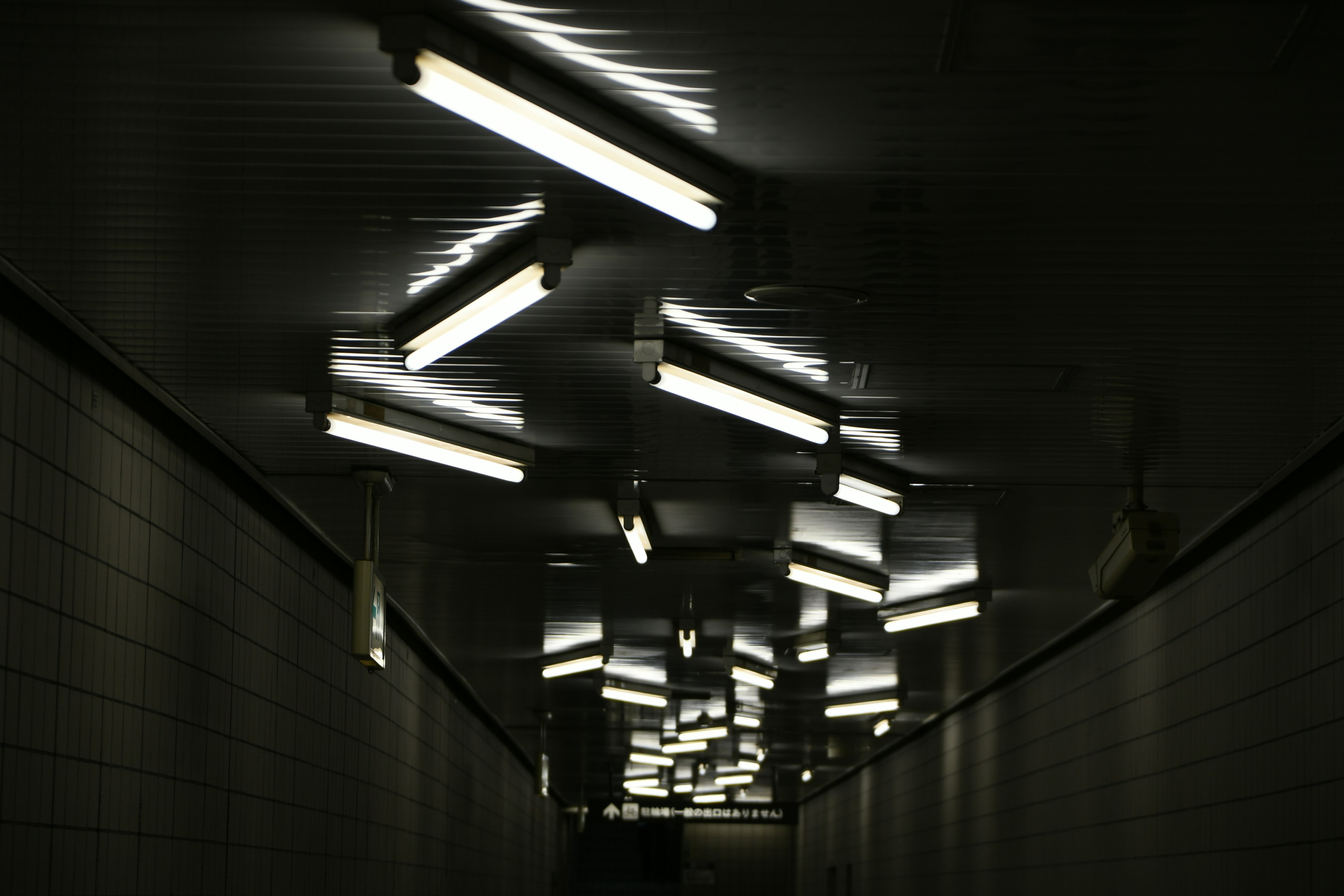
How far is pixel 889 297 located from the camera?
5633 millimetres

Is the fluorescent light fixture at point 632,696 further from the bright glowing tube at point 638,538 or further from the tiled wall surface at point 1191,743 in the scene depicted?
the bright glowing tube at point 638,538

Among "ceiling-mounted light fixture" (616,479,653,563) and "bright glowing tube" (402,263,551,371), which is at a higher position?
"bright glowing tube" (402,263,551,371)

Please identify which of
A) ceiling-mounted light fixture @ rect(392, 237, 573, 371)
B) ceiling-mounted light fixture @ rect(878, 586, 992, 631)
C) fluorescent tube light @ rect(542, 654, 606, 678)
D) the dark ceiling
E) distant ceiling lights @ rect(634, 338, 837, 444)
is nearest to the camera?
the dark ceiling

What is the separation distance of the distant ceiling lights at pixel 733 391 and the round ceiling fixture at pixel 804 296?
57cm

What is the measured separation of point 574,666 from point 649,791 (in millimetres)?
20006

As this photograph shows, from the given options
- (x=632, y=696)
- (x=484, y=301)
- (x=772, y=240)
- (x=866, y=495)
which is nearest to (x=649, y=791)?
(x=632, y=696)

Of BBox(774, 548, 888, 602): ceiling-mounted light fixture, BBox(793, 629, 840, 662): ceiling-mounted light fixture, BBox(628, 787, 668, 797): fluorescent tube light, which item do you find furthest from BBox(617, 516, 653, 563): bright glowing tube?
BBox(628, 787, 668, 797): fluorescent tube light

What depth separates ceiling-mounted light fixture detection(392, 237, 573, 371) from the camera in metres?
5.02

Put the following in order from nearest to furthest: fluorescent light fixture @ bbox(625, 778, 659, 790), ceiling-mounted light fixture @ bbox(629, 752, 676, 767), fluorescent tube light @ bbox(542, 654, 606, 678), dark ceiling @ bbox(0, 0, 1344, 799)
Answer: dark ceiling @ bbox(0, 0, 1344, 799)
fluorescent tube light @ bbox(542, 654, 606, 678)
ceiling-mounted light fixture @ bbox(629, 752, 676, 767)
fluorescent light fixture @ bbox(625, 778, 659, 790)

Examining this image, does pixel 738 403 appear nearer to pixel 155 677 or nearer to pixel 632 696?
pixel 155 677

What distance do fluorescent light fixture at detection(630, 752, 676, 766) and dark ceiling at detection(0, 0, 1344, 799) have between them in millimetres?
16736

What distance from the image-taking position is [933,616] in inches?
454

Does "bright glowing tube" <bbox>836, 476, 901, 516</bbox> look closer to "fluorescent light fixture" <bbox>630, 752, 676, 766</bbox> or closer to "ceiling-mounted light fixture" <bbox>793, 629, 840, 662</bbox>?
"ceiling-mounted light fixture" <bbox>793, 629, 840, 662</bbox>

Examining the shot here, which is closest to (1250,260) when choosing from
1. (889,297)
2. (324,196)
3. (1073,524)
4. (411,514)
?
(889,297)
